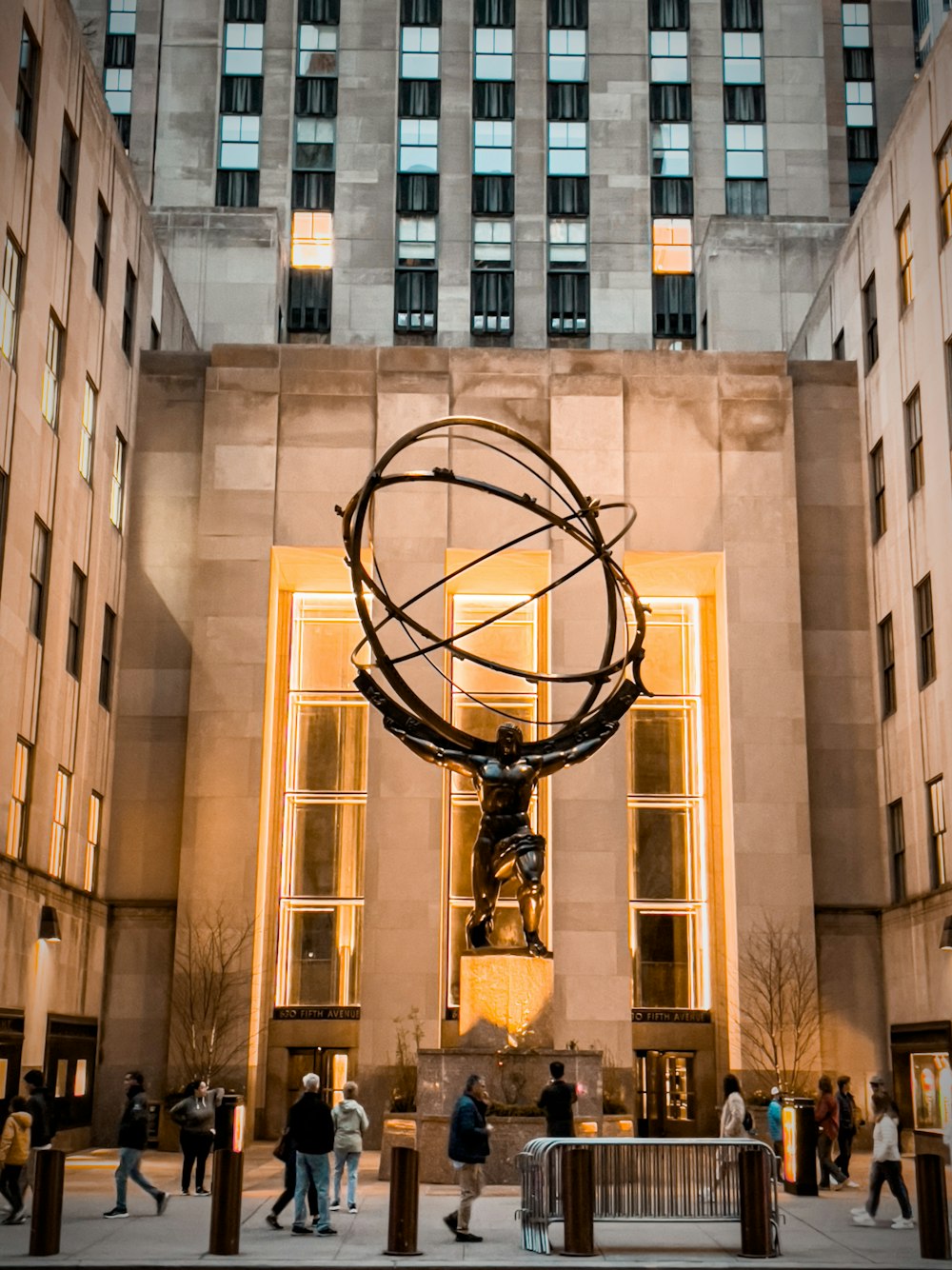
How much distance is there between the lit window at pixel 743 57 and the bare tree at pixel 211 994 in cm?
3599

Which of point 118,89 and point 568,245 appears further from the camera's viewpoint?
point 118,89

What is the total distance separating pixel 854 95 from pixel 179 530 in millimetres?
31709

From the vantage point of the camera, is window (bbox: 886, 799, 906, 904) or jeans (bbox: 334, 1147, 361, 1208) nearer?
jeans (bbox: 334, 1147, 361, 1208)

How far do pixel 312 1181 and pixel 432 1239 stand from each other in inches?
53.0

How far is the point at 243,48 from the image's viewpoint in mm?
52312

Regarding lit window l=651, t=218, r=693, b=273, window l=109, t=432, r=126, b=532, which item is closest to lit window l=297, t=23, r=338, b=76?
lit window l=651, t=218, r=693, b=273

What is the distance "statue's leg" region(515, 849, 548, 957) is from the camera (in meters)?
21.5

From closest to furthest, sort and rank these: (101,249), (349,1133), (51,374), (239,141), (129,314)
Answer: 1. (349,1133)
2. (51,374)
3. (101,249)
4. (129,314)
5. (239,141)

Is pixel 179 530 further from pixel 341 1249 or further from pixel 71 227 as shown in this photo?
pixel 341 1249

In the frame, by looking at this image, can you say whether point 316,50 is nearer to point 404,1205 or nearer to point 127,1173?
point 127,1173

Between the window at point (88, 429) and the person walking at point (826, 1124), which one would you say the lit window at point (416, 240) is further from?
the person walking at point (826, 1124)

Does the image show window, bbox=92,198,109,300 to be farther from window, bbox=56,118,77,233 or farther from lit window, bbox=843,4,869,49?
lit window, bbox=843,4,869,49

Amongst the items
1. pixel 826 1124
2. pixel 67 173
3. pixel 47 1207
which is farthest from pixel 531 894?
pixel 67 173

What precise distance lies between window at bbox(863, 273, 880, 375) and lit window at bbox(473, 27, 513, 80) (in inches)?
941
